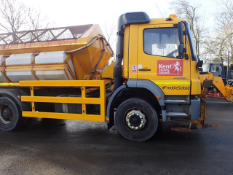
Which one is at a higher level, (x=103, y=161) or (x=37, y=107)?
Result: (x=37, y=107)

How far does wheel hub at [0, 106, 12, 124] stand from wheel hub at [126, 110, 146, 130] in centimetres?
342

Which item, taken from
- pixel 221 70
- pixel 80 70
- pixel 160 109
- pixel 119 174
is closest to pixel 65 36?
pixel 80 70

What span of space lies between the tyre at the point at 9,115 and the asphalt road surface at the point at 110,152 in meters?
0.22

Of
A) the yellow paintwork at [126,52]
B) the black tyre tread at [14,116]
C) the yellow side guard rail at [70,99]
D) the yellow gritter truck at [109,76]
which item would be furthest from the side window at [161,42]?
the black tyre tread at [14,116]

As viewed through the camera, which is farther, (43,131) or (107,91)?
(43,131)

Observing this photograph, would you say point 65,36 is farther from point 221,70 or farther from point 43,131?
point 221,70

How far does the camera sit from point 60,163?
3443mm

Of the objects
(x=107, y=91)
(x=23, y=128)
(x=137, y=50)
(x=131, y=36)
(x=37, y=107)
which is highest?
(x=131, y=36)

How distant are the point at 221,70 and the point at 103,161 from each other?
1322cm

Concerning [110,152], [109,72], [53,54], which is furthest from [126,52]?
[110,152]

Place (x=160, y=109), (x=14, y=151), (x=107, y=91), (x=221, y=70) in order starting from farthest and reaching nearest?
(x=221, y=70) → (x=107, y=91) → (x=160, y=109) → (x=14, y=151)

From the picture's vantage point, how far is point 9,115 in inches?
212

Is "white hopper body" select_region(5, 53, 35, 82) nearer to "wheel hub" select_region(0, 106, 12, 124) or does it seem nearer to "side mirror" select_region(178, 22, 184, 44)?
"wheel hub" select_region(0, 106, 12, 124)

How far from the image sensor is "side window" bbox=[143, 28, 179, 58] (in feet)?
13.3
